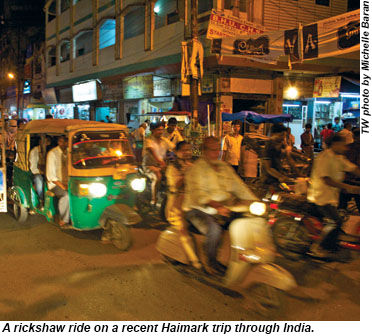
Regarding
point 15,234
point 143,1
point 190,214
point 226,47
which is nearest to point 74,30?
point 143,1

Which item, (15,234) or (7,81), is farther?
(7,81)

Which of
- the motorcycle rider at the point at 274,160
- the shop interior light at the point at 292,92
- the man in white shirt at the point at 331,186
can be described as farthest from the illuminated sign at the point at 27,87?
the man in white shirt at the point at 331,186

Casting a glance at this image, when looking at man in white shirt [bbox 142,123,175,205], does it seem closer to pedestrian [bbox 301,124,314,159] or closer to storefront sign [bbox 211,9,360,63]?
storefront sign [bbox 211,9,360,63]

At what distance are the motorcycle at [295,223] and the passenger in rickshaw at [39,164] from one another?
12.9 feet

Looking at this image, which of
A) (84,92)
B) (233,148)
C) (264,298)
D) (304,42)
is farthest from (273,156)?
(84,92)

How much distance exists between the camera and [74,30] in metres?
23.5

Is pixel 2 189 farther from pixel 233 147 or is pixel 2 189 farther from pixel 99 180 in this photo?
pixel 233 147

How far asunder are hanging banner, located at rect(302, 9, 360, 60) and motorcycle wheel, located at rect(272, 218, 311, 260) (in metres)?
4.75

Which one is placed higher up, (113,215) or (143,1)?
(143,1)

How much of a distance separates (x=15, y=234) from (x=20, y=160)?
4.83 feet

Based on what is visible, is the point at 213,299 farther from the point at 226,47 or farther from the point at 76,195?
the point at 226,47

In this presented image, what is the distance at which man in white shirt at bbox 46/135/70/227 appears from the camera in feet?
18.5

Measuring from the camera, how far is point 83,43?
24188 millimetres

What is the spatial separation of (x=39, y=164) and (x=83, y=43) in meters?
20.6
